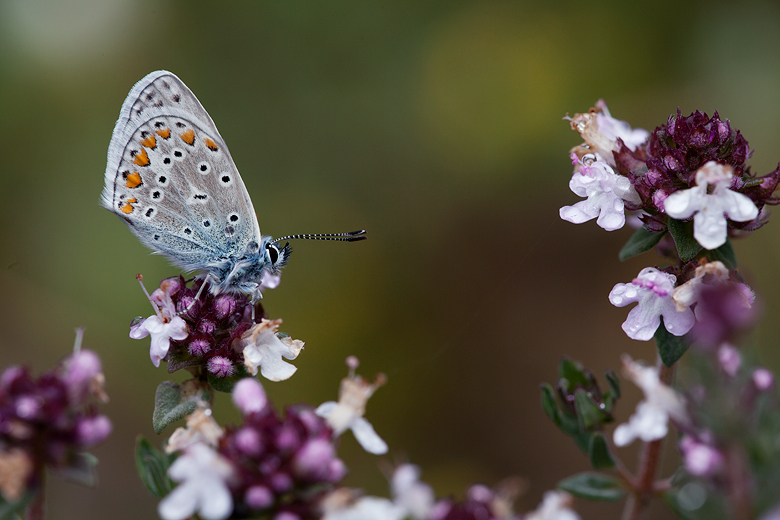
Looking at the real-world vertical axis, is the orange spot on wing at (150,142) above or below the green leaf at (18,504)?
above

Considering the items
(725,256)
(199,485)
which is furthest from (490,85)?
(199,485)

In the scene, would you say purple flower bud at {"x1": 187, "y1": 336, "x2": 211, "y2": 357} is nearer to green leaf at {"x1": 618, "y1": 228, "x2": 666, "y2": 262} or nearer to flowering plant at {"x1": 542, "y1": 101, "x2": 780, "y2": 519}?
flowering plant at {"x1": 542, "y1": 101, "x2": 780, "y2": 519}

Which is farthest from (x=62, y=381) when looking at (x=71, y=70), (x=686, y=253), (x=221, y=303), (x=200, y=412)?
(x=71, y=70)

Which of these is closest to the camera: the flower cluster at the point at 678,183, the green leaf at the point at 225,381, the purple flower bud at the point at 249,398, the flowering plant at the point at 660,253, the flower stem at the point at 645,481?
the purple flower bud at the point at 249,398

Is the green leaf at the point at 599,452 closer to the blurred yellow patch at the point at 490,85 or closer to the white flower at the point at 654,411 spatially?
the white flower at the point at 654,411

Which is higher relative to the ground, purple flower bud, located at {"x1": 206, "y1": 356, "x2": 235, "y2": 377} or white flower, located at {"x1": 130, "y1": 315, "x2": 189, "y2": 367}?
white flower, located at {"x1": 130, "y1": 315, "x2": 189, "y2": 367}

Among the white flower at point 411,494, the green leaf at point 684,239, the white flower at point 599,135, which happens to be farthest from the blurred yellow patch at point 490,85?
the white flower at point 411,494

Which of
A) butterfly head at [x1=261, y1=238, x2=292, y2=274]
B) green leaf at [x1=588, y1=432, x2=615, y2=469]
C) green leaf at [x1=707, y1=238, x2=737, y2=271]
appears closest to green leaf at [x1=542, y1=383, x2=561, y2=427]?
green leaf at [x1=588, y1=432, x2=615, y2=469]
